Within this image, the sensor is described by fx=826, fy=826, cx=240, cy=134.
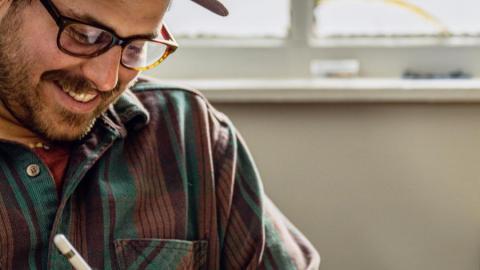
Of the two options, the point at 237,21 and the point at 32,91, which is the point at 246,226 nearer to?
the point at 32,91

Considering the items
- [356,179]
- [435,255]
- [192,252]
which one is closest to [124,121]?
[192,252]

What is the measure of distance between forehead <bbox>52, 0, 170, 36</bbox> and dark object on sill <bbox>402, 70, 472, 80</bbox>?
2.44 feet

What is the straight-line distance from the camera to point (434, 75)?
68.5 inches

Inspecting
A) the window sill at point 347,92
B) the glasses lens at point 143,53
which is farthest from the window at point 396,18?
the glasses lens at point 143,53

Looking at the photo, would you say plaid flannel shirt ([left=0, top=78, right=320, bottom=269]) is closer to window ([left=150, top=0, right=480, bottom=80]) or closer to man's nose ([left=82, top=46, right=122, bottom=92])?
man's nose ([left=82, top=46, right=122, bottom=92])

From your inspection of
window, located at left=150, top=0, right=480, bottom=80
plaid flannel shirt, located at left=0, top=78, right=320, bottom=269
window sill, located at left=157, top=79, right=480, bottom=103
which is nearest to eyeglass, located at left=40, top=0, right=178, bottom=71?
plaid flannel shirt, located at left=0, top=78, right=320, bottom=269

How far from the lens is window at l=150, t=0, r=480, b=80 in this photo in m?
1.76

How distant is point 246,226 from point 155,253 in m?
0.15

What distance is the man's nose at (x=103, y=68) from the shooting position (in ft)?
3.67

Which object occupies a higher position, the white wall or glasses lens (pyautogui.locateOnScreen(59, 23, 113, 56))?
glasses lens (pyautogui.locateOnScreen(59, 23, 113, 56))

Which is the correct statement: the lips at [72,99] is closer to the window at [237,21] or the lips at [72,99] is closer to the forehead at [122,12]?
the forehead at [122,12]

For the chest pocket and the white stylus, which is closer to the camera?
the white stylus

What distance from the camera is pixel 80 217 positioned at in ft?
3.87

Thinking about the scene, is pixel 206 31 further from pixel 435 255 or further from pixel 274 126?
pixel 435 255
